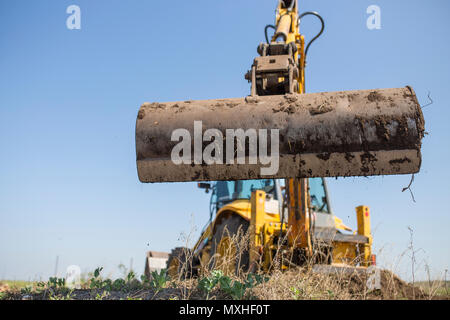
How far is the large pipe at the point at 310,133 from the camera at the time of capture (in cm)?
305

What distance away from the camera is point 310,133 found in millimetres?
3137

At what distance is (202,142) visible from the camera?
326cm

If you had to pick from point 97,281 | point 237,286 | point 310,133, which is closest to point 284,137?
point 310,133

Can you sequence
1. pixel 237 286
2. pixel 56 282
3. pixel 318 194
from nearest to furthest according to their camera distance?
1. pixel 237 286
2. pixel 56 282
3. pixel 318 194

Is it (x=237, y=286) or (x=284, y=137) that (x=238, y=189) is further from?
(x=284, y=137)

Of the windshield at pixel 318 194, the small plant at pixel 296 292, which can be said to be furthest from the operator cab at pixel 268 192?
the small plant at pixel 296 292

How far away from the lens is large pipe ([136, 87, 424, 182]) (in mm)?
3051

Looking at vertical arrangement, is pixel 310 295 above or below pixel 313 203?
below

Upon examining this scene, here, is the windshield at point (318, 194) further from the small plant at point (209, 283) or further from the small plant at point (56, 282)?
the small plant at point (56, 282)
